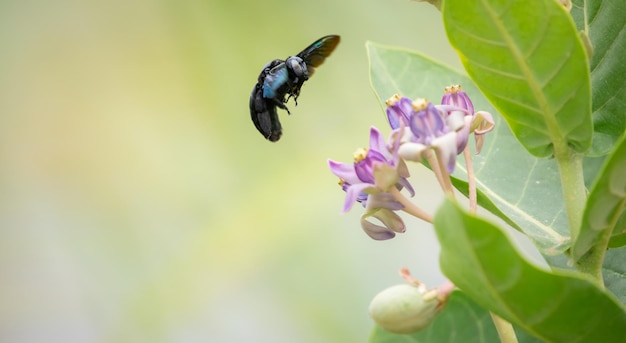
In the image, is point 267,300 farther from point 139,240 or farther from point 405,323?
point 405,323

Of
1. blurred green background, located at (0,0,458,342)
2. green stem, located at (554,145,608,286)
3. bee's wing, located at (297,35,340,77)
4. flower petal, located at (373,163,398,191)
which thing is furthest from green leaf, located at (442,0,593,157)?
A: blurred green background, located at (0,0,458,342)

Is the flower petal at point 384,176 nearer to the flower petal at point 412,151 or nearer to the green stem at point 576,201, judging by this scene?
the flower petal at point 412,151

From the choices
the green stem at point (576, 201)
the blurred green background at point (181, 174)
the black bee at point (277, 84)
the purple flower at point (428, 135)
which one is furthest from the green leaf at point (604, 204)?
the blurred green background at point (181, 174)

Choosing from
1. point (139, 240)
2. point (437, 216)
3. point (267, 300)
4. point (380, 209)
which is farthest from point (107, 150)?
point (437, 216)

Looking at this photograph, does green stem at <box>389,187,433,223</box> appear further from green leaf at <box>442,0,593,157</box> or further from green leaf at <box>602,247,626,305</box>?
green leaf at <box>602,247,626,305</box>

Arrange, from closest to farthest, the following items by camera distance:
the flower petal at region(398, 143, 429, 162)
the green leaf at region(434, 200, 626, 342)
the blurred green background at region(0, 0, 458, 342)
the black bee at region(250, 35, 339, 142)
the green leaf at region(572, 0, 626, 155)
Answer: the green leaf at region(434, 200, 626, 342)
the flower petal at region(398, 143, 429, 162)
the green leaf at region(572, 0, 626, 155)
the black bee at region(250, 35, 339, 142)
the blurred green background at region(0, 0, 458, 342)

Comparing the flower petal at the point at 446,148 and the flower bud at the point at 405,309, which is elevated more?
the flower petal at the point at 446,148

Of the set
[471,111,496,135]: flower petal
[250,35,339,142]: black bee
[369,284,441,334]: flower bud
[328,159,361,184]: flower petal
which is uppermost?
[250,35,339,142]: black bee
